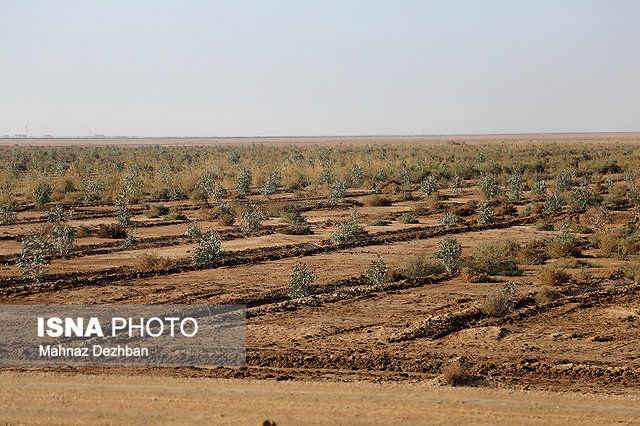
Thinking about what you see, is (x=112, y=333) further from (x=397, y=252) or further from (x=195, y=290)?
(x=397, y=252)

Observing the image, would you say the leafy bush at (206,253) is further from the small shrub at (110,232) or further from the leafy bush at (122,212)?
the leafy bush at (122,212)

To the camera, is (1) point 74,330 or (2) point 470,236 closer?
(1) point 74,330

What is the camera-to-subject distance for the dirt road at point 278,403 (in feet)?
27.4

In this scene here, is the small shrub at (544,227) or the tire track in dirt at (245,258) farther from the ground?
the small shrub at (544,227)

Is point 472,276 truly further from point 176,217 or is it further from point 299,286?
point 176,217

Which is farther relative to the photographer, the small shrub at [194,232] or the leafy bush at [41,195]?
the leafy bush at [41,195]

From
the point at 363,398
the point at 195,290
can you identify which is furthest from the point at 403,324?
the point at 195,290

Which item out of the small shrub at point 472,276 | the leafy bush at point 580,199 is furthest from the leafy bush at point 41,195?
the leafy bush at point 580,199

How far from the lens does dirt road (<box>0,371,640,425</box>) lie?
835cm

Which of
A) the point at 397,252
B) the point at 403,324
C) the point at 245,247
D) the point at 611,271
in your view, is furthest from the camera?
the point at 245,247

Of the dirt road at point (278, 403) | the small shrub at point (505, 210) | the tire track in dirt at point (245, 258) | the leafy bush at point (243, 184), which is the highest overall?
the leafy bush at point (243, 184)

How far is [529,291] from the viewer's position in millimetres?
16875

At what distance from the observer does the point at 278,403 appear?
8.89 meters

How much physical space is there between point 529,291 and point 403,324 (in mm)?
4960
